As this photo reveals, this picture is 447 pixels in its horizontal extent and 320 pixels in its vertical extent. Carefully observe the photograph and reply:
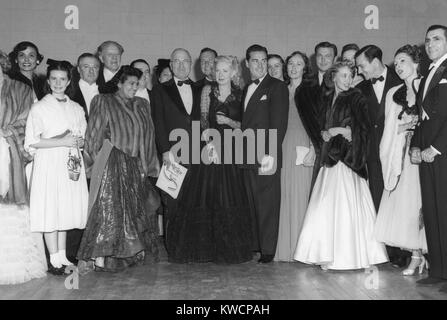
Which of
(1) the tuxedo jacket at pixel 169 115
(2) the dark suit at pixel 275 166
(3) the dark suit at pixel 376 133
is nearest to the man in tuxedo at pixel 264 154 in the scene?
(2) the dark suit at pixel 275 166

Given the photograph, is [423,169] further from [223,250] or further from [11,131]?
[11,131]

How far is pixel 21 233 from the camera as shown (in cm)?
383

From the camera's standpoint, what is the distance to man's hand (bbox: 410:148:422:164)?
12.1 ft

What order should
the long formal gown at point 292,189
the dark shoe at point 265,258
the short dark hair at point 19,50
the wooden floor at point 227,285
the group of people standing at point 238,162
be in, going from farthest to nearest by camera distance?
the short dark hair at point 19,50 → the long formal gown at point 292,189 → the dark shoe at point 265,258 → the group of people standing at point 238,162 → the wooden floor at point 227,285

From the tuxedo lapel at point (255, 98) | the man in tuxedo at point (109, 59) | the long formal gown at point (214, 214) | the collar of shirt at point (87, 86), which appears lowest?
the long formal gown at point (214, 214)

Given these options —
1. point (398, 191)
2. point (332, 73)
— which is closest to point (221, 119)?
point (332, 73)

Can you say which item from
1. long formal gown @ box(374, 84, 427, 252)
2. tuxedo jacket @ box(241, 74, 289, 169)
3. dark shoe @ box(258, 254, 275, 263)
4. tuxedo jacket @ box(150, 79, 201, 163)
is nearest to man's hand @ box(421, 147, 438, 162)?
long formal gown @ box(374, 84, 427, 252)

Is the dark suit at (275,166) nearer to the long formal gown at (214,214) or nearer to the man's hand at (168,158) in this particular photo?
the long formal gown at (214,214)

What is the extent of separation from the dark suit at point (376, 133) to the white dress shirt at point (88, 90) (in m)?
2.11

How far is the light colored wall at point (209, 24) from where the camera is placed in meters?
6.88

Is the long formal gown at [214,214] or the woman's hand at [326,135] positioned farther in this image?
the long formal gown at [214,214]

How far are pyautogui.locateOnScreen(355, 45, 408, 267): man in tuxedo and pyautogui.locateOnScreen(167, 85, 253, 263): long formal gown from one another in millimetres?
975

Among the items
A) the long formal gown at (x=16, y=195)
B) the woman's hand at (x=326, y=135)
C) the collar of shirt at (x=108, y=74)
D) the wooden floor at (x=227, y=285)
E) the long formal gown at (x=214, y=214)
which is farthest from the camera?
the collar of shirt at (x=108, y=74)

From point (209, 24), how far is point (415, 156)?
397cm
